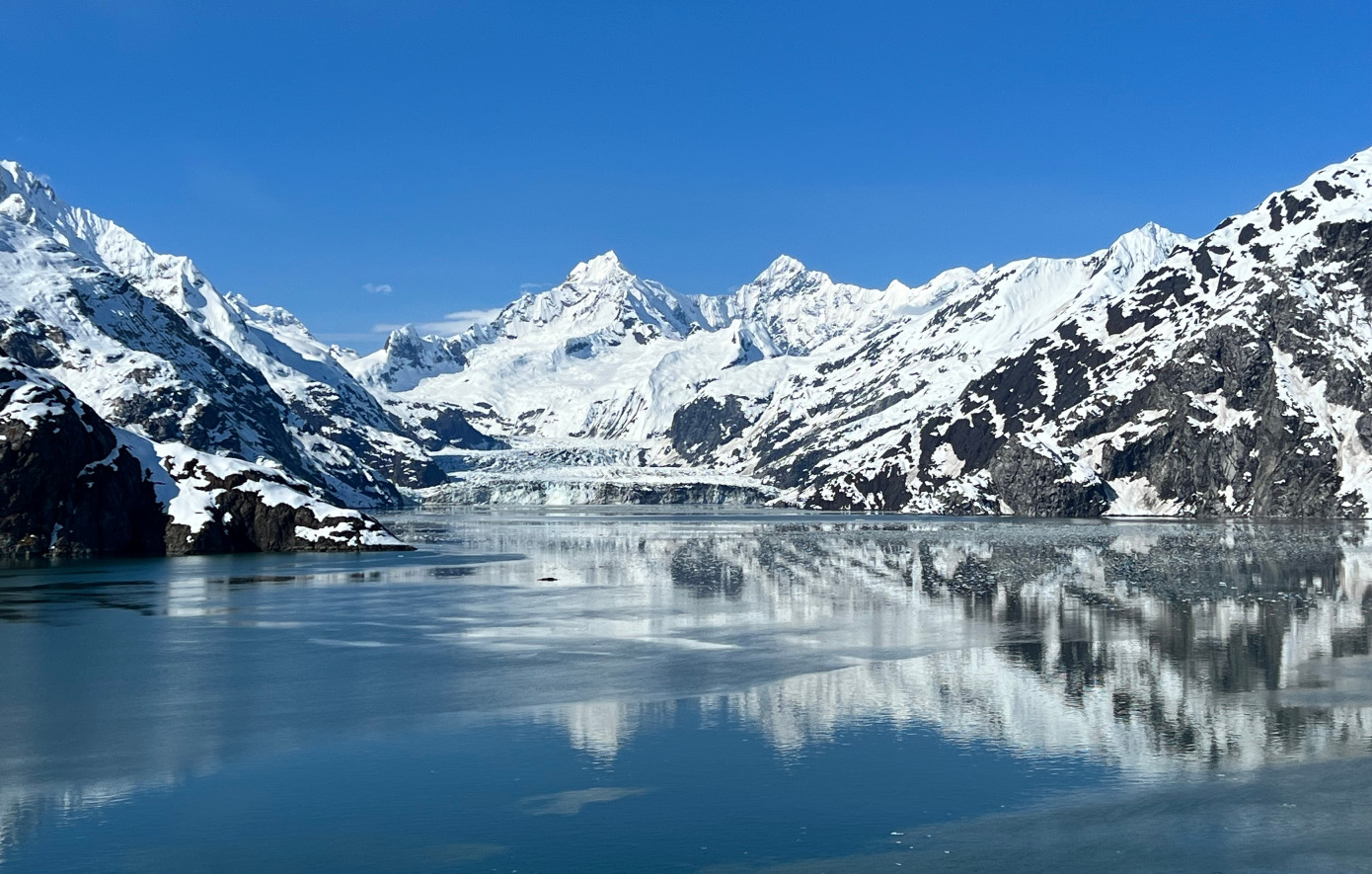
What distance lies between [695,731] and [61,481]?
106m

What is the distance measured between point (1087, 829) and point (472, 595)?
60.3 metres

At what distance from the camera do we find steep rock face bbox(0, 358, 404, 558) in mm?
126125

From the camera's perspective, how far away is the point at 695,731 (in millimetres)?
41000

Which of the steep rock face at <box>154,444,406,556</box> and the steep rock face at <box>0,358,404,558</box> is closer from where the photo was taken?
the steep rock face at <box>0,358,404,558</box>

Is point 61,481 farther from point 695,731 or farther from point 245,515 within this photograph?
point 695,731

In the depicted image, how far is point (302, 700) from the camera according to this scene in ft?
155

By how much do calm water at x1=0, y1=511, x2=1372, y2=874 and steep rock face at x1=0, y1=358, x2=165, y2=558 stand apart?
46.6m

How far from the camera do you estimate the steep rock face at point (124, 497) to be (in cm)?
12612

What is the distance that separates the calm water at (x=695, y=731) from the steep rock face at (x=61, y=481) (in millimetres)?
46608

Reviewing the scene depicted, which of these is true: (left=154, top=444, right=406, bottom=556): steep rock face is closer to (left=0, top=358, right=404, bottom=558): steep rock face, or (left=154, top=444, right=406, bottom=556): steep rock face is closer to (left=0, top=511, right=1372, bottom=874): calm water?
(left=0, top=358, right=404, bottom=558): steep rock face

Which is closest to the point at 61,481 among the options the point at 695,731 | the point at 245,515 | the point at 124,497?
the point at 124,497

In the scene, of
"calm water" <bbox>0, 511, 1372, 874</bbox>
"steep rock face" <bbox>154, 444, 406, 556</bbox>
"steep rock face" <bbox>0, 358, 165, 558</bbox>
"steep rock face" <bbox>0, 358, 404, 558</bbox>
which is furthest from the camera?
"steep rock face" <bbox>154, 444, 406, 556</bbox>

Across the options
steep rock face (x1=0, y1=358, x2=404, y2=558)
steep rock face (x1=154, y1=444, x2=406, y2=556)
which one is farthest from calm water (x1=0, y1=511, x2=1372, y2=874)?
steep rock face (x1=154, y1=444, x2=406, y2=556)

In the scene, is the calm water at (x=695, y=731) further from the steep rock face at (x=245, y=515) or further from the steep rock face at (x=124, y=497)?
the steep rock face at (x=245, y=515)
